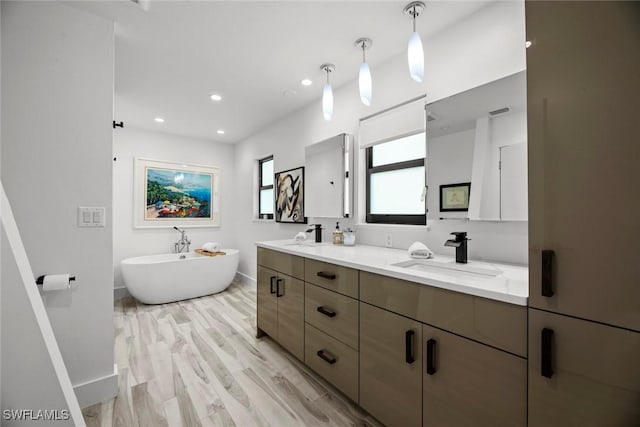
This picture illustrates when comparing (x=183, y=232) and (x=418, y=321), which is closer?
(x=418, y=321)

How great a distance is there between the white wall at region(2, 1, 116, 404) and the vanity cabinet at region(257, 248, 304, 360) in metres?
1.11

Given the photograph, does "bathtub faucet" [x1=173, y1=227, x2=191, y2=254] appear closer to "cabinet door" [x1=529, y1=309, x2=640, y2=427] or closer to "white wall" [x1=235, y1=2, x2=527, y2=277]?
"white wall" [x1=235, y1=2, x2=527, y2=277]

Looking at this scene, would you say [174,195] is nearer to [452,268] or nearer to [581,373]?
[452,268]

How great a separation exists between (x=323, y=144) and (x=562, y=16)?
2.02 meters

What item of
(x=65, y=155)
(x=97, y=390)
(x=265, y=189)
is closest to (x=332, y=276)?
(x=97, y=390)

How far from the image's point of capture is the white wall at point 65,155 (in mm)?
1485

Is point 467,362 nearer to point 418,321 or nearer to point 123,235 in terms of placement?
point 418,321

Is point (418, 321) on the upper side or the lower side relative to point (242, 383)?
upper

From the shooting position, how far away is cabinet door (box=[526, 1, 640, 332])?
2.43 feet

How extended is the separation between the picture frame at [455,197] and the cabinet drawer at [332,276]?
0.78 m

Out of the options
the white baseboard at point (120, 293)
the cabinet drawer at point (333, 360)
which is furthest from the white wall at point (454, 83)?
the white baseboard at point (120, 293)

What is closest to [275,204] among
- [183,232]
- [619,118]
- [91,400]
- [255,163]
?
[255,163]

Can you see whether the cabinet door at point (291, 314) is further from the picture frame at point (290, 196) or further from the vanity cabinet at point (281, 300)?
the picture frame at point (290, 196)

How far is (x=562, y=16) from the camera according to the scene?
85cm
